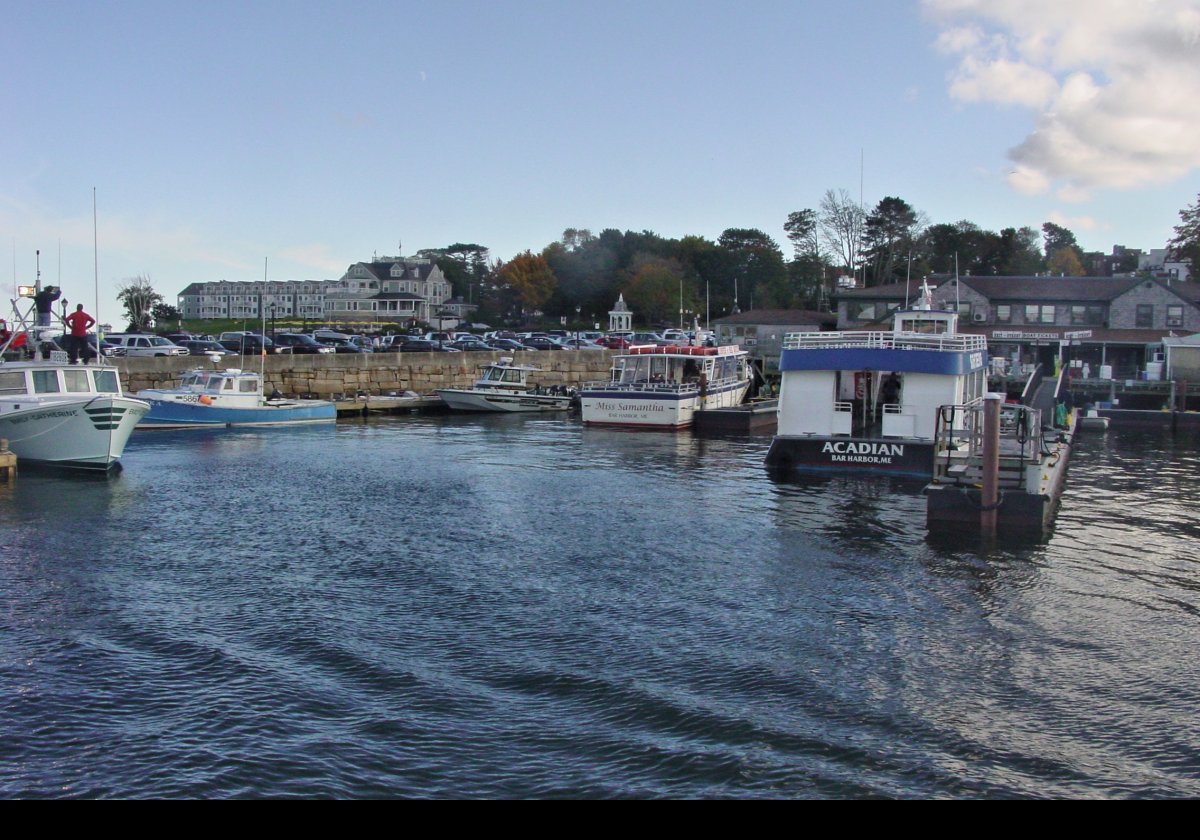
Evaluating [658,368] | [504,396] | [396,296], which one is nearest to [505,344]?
[504,396]

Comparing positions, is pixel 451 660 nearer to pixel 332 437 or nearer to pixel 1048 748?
pixel 1048 748

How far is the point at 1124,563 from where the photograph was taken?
18578mm

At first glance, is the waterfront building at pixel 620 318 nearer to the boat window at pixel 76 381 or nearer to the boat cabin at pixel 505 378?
the boat cabin at pixel 505 378

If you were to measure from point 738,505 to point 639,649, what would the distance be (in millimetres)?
11717

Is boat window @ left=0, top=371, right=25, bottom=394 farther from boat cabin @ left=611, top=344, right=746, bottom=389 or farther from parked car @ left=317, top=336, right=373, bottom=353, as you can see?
parked car @ left=317, top=336, right=373, bottom=353

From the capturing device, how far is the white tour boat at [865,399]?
28.1 metres

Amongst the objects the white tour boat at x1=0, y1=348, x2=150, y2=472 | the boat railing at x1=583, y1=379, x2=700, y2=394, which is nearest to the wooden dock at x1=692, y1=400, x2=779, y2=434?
the boat railing at x1=583, y1=379, x2=700, y2=394

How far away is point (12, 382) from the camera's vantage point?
29953 mm

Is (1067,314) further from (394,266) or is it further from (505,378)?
(394,266)

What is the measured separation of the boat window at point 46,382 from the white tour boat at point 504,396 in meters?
23.1

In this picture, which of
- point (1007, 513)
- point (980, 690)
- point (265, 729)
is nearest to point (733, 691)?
point (980, 690)

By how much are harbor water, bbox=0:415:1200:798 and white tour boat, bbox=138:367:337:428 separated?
1633 centimetres

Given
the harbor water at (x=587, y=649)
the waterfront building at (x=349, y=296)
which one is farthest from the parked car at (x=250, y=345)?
the waterfront building at (x=349, y=296)

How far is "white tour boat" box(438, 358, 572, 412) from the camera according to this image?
169ft
